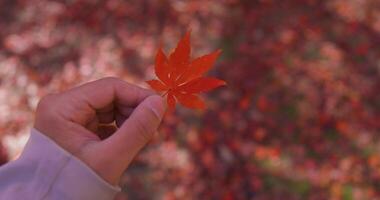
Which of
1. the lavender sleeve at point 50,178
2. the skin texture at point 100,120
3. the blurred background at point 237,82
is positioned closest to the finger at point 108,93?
the skin texture at point 100,120

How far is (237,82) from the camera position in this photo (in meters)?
3.09

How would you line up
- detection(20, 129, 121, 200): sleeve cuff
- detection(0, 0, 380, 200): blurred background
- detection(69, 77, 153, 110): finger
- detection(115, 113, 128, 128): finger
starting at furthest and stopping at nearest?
detection(0, 0, 380, 200): blurred background
detection(115, 113, 128, 128): finger
detection(69, 77, 153, 110): finger
detection(20, 129, 121, 200): sleeve cuff

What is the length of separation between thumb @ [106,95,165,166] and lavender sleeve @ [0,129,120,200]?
0.25 feet

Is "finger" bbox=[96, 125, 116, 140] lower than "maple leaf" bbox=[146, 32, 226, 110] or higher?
lower

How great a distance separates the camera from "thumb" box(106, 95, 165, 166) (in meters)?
0.99

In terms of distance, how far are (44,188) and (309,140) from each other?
220 cm

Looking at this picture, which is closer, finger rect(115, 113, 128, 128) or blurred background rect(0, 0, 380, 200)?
finger rect(115, 113, 128, 128)

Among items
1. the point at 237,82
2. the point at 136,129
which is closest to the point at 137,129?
the point at 136,129

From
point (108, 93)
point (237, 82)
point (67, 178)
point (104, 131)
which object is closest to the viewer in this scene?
point (67, 178)

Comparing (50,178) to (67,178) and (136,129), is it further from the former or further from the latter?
(136,129)

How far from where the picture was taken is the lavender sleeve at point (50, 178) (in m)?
0.95

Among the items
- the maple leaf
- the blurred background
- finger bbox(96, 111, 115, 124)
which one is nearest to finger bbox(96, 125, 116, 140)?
finger bbox(96, 111, 115, 124)

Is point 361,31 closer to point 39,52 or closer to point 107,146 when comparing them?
point 39,52

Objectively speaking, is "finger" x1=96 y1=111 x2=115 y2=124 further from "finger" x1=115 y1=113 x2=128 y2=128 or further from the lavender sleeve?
the lavender sleeve
